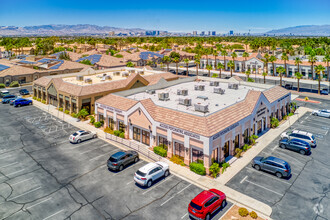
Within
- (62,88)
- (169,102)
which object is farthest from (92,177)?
(62,88)

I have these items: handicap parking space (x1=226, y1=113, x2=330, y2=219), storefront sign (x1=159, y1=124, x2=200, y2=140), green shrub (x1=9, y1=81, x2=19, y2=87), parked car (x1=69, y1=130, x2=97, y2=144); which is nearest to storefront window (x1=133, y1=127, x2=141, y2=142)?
storefront sign (x1=159, y1=124, x2=200, y2=140)

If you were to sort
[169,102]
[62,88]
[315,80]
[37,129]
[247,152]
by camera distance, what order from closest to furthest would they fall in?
[247,152], [169,102], [37,129], [62,88], [315,80]

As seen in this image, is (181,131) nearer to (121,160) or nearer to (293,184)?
(121,160)

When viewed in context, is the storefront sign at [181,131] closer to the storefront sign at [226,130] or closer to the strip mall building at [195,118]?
the strip mall building at [195,118]

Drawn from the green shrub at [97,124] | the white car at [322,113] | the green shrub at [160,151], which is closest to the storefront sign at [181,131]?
the green shrub at [160,151]

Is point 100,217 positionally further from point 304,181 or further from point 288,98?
point 288,98

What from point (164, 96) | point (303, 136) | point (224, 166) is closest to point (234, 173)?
point (224, 166)

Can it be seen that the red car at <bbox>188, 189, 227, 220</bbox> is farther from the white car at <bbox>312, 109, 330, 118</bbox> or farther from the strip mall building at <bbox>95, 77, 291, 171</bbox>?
the white car at <bbox>312, 109, 330, 118</bbox>
